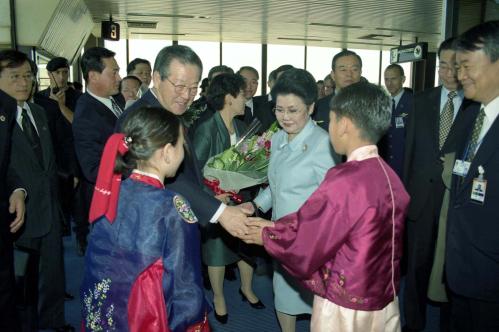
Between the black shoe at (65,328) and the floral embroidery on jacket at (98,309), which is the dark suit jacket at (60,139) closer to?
the black shoe at (65,328)

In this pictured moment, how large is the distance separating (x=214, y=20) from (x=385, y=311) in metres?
11.3

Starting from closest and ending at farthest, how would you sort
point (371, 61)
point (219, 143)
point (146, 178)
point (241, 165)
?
point (146, 178)
point (241, 165)
point (219, 143)
point (371, 61)

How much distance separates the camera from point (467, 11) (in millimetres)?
9125

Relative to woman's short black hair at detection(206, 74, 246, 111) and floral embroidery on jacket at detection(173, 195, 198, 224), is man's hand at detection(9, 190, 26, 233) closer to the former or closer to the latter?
floral embroidery on jacket at detection(173, 195, 198, 224)

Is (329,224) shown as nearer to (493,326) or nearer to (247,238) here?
(247,238)

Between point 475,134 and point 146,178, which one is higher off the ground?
point 475,134

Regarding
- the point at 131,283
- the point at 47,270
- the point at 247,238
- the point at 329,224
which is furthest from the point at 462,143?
the point at 47,270

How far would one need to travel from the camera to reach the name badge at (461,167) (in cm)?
189

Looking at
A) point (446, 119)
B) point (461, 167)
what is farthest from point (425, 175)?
point (461, 167)

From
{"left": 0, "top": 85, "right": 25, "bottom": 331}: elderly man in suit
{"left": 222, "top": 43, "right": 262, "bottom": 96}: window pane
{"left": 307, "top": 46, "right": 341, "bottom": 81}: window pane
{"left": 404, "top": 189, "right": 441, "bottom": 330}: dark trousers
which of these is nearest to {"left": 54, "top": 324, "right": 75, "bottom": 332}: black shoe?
{"left": 0, "top": 85, "right": 25, "bottom": 331}: elderly man in suit

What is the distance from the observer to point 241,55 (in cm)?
1609

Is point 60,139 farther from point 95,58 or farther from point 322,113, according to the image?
point 322,113

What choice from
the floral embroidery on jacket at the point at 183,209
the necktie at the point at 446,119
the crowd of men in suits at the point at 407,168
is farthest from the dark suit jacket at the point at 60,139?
the necktie at the point at 446,119

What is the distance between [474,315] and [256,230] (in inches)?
39.8
